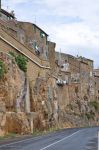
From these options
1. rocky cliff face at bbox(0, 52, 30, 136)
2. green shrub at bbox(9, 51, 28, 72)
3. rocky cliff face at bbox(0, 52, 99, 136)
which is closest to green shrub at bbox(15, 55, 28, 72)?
green shrub at bbox(9, 51, 28, 72)

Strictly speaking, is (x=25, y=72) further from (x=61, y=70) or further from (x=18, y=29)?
(x=61, y=70)

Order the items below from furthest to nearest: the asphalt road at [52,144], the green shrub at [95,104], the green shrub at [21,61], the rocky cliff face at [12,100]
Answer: the green shrub at [95,104] < the green shrub at [21,61] < the rocky cliff face at [12,100] < the asphalt road at [52,144]

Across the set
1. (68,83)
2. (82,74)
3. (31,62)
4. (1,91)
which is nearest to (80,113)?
(68,83)

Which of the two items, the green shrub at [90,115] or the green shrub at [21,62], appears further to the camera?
the green shrub at [90,115]

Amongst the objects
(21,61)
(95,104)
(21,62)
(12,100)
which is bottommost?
(12,100)

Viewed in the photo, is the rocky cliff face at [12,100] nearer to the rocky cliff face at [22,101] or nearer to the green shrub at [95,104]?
the rocky cliff face at [22,101]

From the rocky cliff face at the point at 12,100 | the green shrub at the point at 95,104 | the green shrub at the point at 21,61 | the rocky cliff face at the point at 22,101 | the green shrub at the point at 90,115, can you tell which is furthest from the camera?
the green shrub at the point at 95,104

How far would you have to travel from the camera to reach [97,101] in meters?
138

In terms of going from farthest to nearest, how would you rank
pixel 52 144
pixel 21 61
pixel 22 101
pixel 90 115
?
pixel 90 115 < pixel 21 61 < pixel 22 101 < pixel 52 144

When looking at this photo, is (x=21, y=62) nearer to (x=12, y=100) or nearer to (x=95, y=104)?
(x=12, y=100)

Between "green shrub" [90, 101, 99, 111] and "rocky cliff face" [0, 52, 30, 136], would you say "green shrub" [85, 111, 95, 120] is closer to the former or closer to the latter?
"green shrub" [90, 101, 99, 111]

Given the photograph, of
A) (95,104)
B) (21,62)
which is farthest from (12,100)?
(95,104)

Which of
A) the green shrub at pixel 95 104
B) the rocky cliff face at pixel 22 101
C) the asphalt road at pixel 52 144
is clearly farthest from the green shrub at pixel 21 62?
the green shrub at pixel 95 104

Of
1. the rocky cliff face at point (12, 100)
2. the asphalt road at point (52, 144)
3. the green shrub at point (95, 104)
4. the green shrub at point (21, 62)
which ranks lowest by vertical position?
the asphalt road at point (52, 144)
